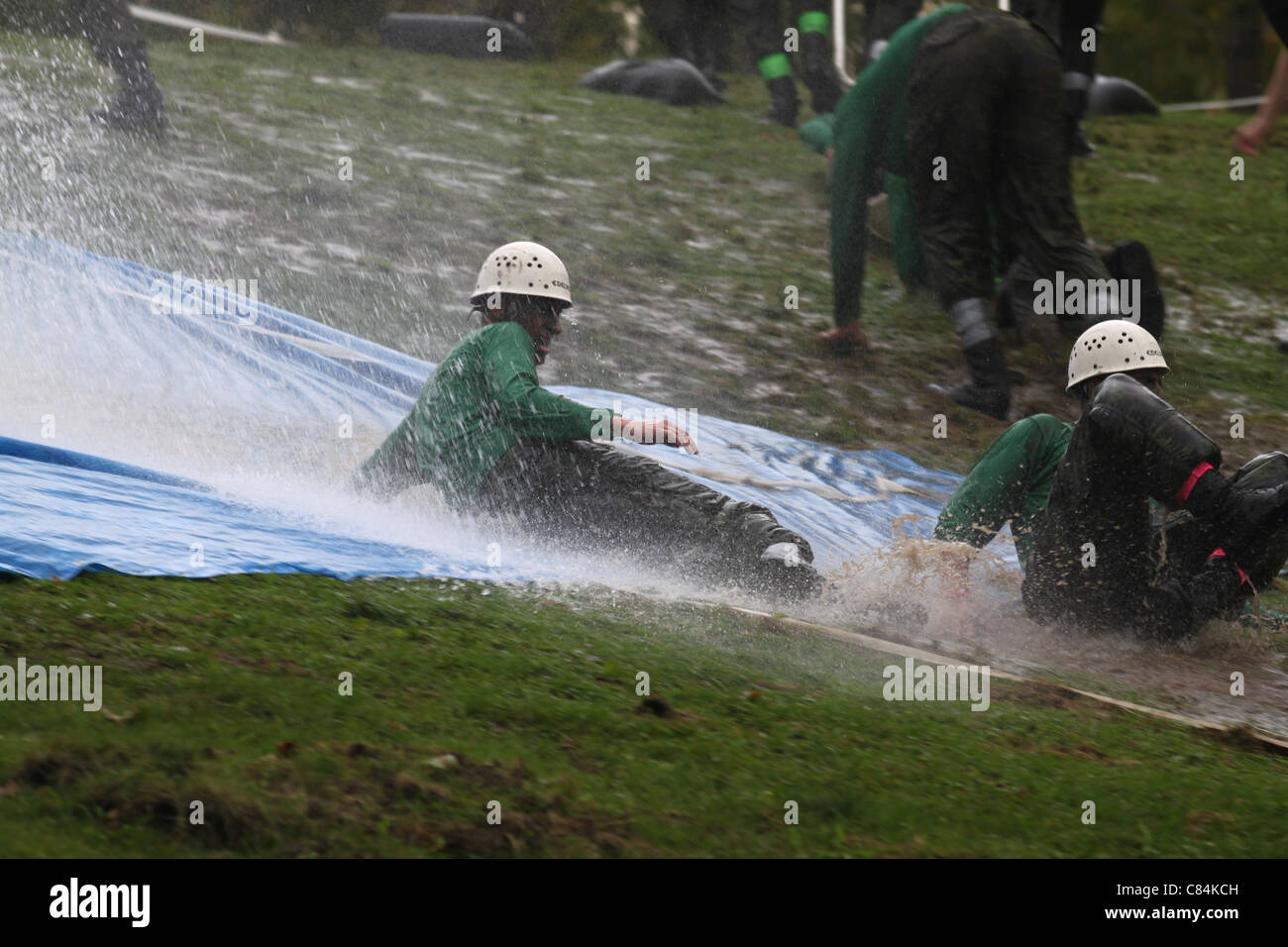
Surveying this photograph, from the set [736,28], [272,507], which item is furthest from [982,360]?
→ [736,28]

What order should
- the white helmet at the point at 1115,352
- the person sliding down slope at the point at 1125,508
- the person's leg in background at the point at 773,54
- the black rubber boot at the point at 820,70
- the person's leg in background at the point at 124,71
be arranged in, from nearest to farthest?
the person sliding down slope at the point at 1125,508
the white helmet at the point at 1115,352
the person's leg in background at the point at 124,71
the black rubber boot at the point at 820,70
the person's leg in background at the point at 773,54

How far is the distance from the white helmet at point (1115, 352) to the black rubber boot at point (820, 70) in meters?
9.34

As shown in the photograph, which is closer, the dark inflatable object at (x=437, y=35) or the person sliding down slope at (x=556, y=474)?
the person sliding down slope at (x=556, y=474)

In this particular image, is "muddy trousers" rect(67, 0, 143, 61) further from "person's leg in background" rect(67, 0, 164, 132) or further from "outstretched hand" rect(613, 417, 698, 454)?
"outstretched hand" rect(613, 417, 698, 454)

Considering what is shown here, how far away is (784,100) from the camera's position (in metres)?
16.1

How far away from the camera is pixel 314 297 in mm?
9766

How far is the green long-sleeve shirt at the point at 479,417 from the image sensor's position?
577 centimetres

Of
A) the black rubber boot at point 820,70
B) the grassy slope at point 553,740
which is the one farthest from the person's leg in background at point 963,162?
the black rubber boot at point 820,70

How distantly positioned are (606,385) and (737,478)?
6.12ft

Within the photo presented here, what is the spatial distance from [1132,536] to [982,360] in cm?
356

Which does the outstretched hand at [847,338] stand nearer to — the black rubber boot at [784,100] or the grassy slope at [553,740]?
the grassy slope at [553,740]

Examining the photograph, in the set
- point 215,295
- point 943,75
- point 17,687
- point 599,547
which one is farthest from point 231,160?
point 17,687
